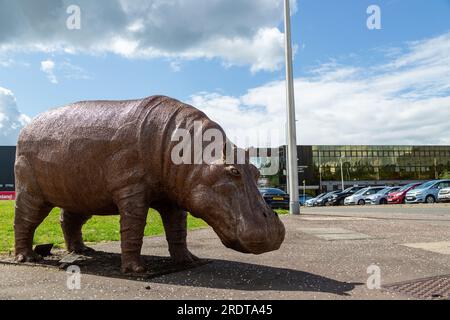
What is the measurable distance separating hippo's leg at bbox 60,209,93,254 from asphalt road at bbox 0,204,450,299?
2.04 ft

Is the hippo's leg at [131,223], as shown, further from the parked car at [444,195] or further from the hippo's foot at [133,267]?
the parked car at [444,195]

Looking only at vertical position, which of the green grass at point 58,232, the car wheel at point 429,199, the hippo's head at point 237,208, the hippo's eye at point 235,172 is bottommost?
the car wheel at point 429,199

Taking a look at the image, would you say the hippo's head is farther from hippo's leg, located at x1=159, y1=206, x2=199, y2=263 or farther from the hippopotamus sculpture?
hippo's leg, located at x1=159, y1=206, x2=199, y2=263

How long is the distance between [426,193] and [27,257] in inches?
1066

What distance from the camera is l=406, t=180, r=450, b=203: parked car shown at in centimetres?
2897

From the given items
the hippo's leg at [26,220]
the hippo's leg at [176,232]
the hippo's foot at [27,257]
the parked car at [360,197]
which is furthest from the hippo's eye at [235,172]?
the parked car at [360,197]

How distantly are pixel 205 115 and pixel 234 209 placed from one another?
164cm

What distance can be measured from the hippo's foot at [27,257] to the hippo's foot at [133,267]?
6.38 feet

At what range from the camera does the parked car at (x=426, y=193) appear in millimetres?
28969

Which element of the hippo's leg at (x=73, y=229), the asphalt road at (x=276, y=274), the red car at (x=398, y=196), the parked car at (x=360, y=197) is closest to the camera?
the asphalt road at (x=276, y=274)

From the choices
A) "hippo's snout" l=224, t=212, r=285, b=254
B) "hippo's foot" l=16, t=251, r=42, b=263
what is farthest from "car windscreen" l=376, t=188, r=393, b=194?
"hippo's snout" l=224, t=212, r=285, b=254
